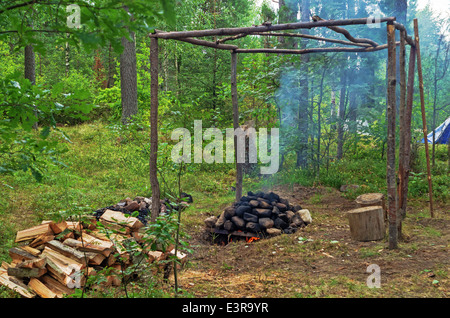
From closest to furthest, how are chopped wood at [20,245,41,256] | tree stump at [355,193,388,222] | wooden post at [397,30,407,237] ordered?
chopped wood at [20,245,41,256] → wooden post at [397,30,407,237] → tree stump at [355,193,388,222]

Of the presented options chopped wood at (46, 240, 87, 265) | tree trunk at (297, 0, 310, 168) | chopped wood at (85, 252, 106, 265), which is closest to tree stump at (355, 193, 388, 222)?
tree trunk at (297, 0, 310, 168)

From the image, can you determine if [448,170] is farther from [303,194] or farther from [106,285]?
[106,285]

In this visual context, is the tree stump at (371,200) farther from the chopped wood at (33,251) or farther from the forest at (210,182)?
the chopped wood at (33,251)

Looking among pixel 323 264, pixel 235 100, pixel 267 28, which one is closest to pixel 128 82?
pixel 235 100

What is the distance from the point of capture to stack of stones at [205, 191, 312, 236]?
21.7 ft

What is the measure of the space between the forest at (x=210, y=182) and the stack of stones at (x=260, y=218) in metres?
0.03

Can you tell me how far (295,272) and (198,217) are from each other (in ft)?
10.7

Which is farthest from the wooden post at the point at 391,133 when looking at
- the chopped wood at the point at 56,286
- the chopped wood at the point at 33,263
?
the chopped wood at the point at 33,263

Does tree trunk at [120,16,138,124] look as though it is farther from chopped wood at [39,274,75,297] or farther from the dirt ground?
chopped wood at [39,274,75,297]

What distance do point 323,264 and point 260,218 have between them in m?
1.99

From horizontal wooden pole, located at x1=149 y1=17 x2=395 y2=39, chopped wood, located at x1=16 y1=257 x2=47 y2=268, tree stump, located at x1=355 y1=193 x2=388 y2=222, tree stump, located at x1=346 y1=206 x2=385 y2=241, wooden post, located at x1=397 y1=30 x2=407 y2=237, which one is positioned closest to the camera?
chopped wood, located at x1=16 y1=257 x2=47 y2=268

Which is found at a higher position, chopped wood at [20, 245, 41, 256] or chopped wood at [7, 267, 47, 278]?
chopped wood at [20, 245, 41, 256]

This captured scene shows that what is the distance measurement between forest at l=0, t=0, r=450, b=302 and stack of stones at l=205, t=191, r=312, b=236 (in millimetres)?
29

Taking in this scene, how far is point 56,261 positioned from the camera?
413cm
